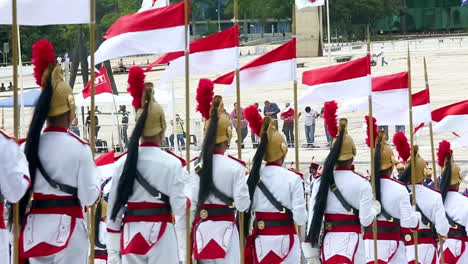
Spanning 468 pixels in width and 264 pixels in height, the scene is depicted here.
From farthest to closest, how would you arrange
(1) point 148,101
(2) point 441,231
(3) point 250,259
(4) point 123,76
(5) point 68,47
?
(5) point 68,47, (4) point 123,76, (2) point 441,231, (3) point 250,259, (1) point 148,101

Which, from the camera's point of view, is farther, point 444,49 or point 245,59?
Result: point 444,49

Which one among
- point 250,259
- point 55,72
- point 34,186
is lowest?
point 250,259

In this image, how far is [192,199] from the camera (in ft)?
34.5

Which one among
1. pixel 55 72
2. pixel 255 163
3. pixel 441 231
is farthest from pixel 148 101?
pixel 441 231

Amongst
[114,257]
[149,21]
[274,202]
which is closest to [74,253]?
[114,257]

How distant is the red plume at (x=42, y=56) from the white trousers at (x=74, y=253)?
1.04m

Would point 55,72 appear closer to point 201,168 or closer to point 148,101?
point 148,101

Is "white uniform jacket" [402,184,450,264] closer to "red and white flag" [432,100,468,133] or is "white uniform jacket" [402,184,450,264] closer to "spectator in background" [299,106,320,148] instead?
"red and white flag" [432,100,468,133]

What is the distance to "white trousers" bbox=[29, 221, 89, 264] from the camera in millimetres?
8867

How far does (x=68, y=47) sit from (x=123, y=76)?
252 inches

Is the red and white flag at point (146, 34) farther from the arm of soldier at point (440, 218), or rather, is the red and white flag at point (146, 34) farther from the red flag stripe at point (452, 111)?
the red flag stripe at point (452, 111)

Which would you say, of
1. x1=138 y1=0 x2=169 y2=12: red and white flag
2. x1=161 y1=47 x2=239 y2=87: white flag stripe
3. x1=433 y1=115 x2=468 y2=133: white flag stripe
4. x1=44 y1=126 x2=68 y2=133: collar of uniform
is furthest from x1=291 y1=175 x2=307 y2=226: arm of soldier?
x1=138 y1=0 x2=169 y2=12: red and white flag

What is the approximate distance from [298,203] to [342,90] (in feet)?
7.18

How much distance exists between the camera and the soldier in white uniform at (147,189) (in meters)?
9.44
